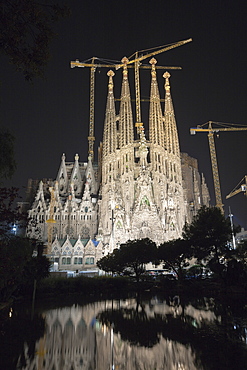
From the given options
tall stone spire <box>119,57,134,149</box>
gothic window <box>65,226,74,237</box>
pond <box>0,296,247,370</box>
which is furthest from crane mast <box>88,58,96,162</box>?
pond <box>0,296,247,370</box>

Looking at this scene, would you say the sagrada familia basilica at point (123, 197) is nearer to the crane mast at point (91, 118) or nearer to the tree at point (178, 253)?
the crane mast at point (91, 118)

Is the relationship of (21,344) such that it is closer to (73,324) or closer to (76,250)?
(73,324)

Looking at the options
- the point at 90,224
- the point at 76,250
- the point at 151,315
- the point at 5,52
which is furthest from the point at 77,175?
the point at 5,52

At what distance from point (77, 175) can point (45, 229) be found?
78.9ft

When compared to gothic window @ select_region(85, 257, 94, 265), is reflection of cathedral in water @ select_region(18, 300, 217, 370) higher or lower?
lower

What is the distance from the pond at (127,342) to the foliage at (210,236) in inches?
647

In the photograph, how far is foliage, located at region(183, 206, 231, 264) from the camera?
3039 cm

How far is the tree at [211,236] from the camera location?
30359mm

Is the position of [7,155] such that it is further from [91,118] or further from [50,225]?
[91,118]

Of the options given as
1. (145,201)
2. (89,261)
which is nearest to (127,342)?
(145,201)

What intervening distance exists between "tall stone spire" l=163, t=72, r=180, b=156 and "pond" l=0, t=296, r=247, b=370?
69520 millimetres

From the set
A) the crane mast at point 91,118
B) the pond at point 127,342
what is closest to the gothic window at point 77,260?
the crane mast at point 91,118

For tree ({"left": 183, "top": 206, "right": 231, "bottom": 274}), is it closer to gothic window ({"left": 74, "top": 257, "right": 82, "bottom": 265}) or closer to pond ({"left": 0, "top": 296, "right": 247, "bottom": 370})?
pond ({"left": 0, "top": 296, "right": 247, "bottom": 370})

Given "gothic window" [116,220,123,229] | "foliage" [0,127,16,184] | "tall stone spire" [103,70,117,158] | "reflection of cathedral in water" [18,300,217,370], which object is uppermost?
"tall stone spire" [103,70,117,158]
